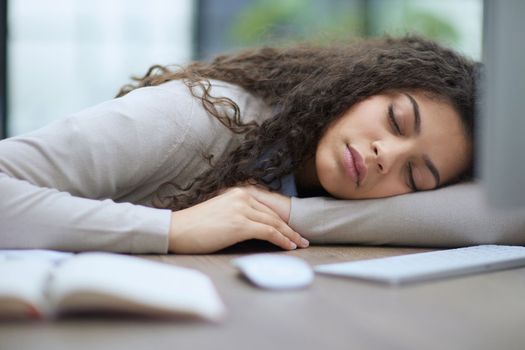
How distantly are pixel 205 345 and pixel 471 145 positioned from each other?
890 mm

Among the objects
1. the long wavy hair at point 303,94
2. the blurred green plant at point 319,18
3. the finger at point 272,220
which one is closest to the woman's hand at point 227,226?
the finger at point 272,220


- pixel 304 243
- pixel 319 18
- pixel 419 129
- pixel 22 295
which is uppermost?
pixel 319 18

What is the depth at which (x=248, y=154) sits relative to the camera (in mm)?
1229

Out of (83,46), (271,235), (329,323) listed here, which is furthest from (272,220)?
(83,46)

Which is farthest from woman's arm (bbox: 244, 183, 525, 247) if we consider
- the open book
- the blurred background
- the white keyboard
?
the blurred background

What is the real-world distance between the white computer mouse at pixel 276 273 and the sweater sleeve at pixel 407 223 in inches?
16.3

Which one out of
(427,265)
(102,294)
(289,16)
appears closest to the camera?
(102,294)

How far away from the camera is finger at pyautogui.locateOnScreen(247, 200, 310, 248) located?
107 cm

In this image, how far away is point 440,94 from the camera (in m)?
1.21

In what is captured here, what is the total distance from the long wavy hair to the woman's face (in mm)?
31

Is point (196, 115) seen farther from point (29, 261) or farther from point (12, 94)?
point (12, 94)

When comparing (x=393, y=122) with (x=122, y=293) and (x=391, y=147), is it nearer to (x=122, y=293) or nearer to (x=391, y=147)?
(x=391, y=147)

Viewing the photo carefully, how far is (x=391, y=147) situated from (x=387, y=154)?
0.02 m

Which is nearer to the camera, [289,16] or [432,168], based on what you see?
[432,168]
